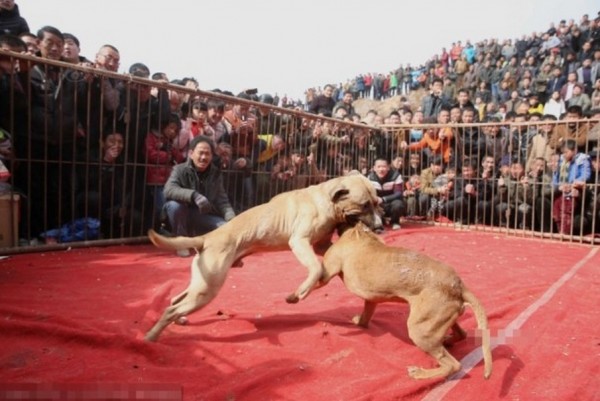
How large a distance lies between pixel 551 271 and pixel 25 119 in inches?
281

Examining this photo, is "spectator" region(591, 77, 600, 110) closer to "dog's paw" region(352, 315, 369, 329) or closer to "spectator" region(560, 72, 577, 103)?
"spectator" region(560, 72, 577, 103)

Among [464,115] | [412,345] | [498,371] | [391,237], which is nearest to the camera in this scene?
[498,371]

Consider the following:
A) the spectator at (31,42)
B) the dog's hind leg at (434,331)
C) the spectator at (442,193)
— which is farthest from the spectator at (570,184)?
the spectator at (31,42)

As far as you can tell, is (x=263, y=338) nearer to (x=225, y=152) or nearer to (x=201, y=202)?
(x=201, y=202)

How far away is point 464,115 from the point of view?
10.9 meters

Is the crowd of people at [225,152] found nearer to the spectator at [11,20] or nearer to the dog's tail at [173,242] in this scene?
the spectator at [11,20]

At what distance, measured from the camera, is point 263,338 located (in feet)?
11.3

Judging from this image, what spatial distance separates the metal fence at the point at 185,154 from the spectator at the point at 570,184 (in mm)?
43

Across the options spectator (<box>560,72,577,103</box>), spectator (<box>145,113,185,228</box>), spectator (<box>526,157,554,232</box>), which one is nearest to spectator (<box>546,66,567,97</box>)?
spectator (<box>560,72,577,103</box>)

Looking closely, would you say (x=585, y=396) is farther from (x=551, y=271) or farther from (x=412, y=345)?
(x=551, y=271)

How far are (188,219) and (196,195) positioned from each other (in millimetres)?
643

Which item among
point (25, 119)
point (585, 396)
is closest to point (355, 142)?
point (25, 119)

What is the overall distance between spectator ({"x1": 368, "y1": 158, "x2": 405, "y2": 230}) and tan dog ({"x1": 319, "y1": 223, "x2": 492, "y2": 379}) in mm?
6313

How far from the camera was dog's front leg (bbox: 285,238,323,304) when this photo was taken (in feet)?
11.0
